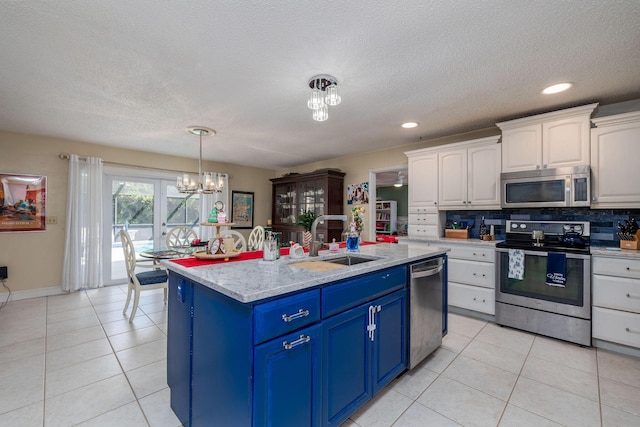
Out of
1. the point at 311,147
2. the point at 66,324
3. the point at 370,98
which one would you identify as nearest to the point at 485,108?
the point at 370,98

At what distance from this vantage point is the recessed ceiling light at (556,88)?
2.38 meters

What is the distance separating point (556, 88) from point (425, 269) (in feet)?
6.70

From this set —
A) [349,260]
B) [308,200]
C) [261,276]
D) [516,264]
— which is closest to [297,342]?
[261,276]

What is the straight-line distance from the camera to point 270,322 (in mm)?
1161

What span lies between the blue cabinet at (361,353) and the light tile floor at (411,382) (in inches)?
7.5

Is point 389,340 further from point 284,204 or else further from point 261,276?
point 284,204

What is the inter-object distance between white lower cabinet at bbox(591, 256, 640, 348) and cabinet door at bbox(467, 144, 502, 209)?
109 cm

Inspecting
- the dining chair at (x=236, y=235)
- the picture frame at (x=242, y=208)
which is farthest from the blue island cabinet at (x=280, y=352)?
the picture frame at (x=242, y=208)

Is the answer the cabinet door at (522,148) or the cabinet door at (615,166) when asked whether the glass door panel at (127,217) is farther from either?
the cabinet door at (615,166)

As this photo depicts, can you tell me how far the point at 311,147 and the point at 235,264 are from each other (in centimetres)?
318

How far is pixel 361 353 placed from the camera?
1.63m

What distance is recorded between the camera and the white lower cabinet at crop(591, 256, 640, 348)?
92.2 inches

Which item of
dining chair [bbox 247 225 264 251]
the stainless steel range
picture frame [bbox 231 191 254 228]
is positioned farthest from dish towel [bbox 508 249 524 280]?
picture frame [bbox 231 191 254 228]

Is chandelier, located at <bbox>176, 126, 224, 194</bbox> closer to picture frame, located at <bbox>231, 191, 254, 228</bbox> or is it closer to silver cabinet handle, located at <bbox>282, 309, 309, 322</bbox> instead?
picture frame, located at <bbox>231, 191, 254, 228</bbox>
